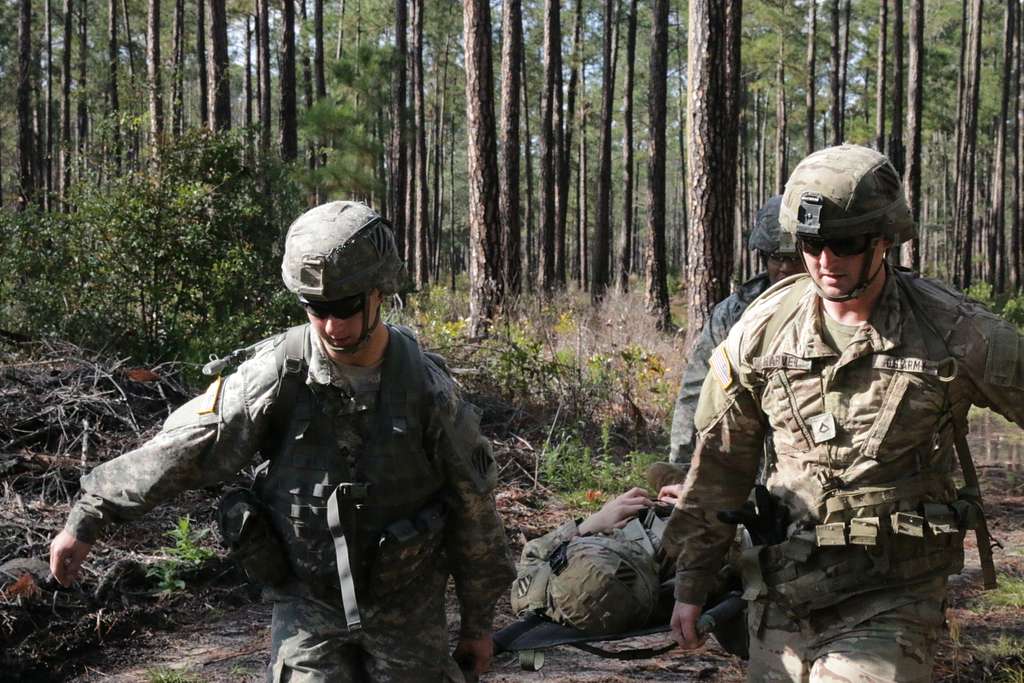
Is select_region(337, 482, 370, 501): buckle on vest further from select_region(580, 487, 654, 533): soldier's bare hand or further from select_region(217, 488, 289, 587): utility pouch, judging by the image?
select_region(580, 487, 654, 533): soldier's bare hand

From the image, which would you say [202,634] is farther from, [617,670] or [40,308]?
[40,308]

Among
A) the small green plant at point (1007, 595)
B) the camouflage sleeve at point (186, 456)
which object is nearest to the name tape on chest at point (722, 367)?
the camouflage sleeve at point (186, 456)

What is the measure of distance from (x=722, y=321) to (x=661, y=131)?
1459 centimetres

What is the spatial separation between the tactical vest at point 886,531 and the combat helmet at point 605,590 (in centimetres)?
97

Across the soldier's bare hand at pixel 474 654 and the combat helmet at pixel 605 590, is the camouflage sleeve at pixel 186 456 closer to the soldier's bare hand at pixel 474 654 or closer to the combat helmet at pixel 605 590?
the soldier's bare hand at pixel 474 654

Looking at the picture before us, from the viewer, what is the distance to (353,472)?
256 centimetres

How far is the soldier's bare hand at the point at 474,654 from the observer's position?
2807 millimetres

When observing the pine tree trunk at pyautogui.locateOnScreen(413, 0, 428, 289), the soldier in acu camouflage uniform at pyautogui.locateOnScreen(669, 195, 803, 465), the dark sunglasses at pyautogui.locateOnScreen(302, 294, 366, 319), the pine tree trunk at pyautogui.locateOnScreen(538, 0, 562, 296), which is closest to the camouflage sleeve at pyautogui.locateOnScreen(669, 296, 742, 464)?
the soldier in acu camouflage uniform at pyautogui.locateOnScreen(669, 195, 803, 465)

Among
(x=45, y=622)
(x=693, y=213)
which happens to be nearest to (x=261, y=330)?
(x=693, y=213)

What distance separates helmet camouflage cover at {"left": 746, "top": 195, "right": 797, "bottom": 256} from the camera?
12.9 ft

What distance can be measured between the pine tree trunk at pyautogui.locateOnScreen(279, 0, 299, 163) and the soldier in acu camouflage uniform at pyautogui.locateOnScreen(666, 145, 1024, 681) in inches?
501

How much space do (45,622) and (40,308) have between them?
13.3 ft

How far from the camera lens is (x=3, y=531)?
4.93 m

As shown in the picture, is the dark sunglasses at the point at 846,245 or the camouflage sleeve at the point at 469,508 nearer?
the dark sunglasses at the point at 846,245
